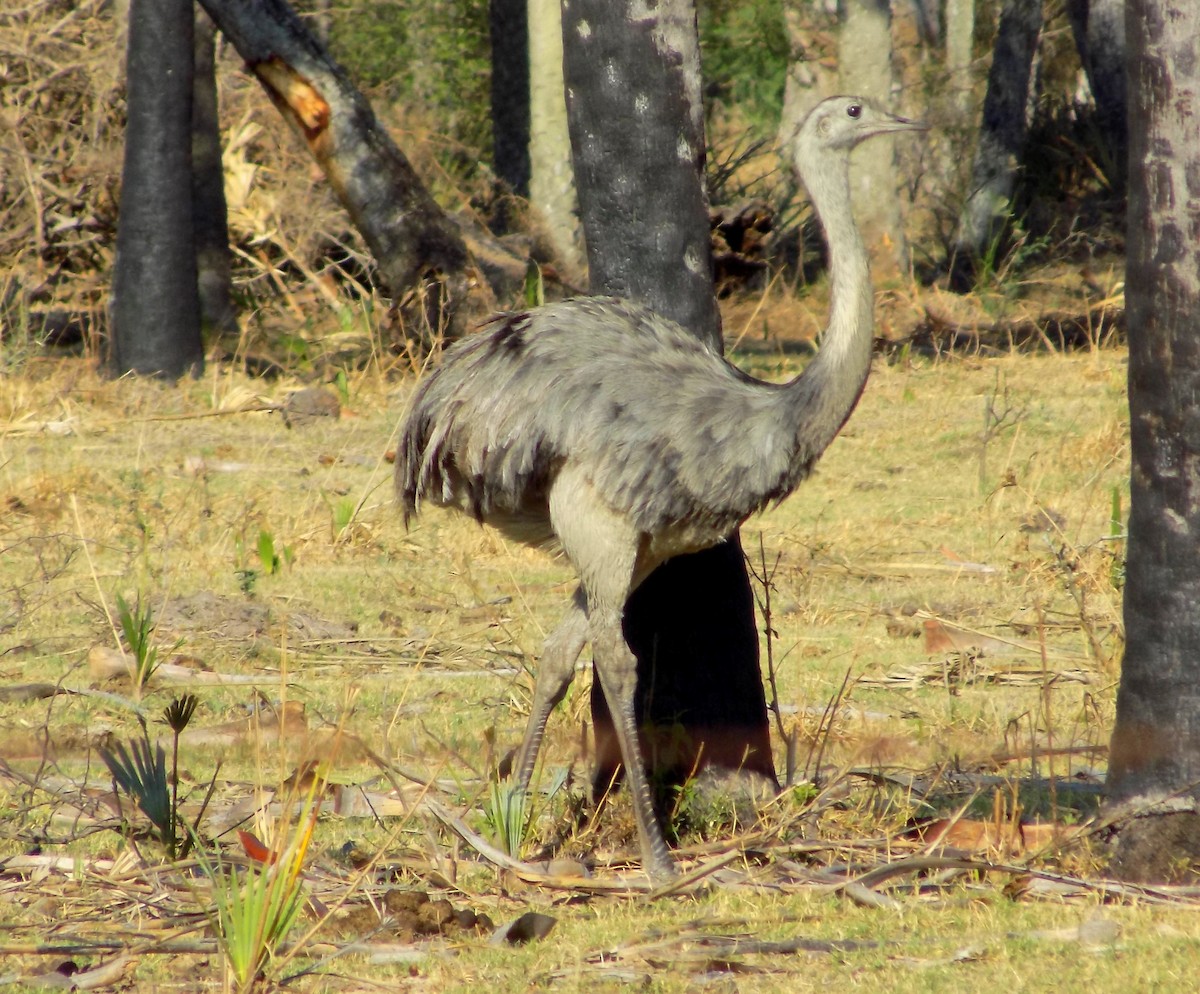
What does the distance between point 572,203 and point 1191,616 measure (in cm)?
1036

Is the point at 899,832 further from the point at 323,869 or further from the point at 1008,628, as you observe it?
the point at 1008,628

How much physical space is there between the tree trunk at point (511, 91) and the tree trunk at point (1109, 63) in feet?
17.2

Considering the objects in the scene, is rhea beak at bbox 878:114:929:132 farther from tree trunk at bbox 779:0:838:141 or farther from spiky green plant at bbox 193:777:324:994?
tree trunk at bbox 779:0:838:141

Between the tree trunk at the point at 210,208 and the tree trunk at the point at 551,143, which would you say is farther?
the tree trunk at the point at 551,143

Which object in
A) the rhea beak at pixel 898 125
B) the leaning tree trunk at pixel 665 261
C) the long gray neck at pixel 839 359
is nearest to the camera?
the long gray neck at pixel 839 359

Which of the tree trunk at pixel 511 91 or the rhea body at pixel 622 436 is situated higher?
the tree trunk at pixel 511 91

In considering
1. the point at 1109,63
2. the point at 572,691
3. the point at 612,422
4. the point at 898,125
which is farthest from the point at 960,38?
the point at 612,422

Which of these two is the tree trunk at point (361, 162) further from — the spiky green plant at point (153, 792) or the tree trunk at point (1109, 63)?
the tree trunk at point (1109, 63)

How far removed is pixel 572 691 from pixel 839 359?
1871 mm

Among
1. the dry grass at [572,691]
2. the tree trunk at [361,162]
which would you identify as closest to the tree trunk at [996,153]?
the dry grass at [572,691]

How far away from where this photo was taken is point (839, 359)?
4.62 metres

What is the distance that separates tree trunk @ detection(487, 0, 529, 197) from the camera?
55.2ft

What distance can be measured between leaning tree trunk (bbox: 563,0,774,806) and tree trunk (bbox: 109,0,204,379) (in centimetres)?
717

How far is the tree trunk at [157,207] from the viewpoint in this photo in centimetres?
1137
